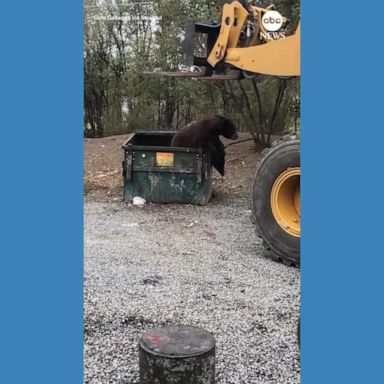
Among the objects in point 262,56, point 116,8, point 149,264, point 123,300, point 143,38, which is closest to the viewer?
point 116,8

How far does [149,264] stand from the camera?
205 cm

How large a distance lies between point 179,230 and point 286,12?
108 cm

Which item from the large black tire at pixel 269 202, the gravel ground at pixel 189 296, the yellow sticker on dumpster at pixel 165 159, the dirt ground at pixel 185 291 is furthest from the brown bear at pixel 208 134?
the large black tire at pixel 269 202

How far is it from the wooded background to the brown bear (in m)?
0.07

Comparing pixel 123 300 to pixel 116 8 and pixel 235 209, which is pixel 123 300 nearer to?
pixel 116 8

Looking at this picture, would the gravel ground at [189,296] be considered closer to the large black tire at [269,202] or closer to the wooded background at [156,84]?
the large black tire at [269,202]

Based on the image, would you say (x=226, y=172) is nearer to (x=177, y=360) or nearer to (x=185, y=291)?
(x=185, y=291)

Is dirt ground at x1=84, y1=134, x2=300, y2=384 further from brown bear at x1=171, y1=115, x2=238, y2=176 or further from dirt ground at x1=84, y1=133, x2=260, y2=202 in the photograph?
brown bear at x1=171, y1=115, x2=238, y2=176

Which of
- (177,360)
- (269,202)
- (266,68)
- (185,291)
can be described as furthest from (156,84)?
(177,360)

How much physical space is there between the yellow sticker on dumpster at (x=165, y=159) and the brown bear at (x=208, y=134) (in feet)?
0.38

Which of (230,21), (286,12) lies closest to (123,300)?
(286,12)

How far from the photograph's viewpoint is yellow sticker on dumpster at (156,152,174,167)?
320 cm

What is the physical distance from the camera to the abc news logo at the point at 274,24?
2.26 metres

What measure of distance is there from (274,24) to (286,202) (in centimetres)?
74
